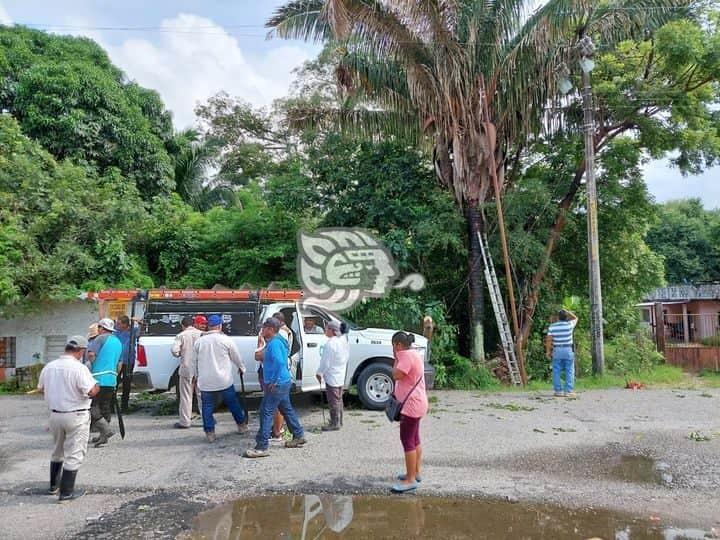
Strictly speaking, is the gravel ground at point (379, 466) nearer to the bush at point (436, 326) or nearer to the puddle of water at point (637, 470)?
the puddle of water at point (637, 470)

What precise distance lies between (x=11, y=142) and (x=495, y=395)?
1391 cm

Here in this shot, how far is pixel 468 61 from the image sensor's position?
13.7 m

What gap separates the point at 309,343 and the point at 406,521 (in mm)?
4829

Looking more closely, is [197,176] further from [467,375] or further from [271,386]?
[271,386]

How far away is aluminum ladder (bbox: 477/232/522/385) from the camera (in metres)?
13.6

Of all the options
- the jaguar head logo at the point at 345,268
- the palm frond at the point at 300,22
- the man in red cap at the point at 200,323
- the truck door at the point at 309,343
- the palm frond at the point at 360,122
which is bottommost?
the truck door at the point at 309,343

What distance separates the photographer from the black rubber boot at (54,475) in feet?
19.2

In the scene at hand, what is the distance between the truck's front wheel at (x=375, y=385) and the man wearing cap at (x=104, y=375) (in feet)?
13.1

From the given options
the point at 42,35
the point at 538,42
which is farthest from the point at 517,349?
the point at 42,35

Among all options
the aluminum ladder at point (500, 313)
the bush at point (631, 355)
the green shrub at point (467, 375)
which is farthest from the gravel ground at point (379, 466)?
the bush at point (631, 355)

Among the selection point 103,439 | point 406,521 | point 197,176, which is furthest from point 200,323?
point 197,176

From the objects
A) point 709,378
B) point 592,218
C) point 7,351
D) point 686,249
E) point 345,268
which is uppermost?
point 686,249

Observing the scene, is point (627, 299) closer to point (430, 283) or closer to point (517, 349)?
point (517, 349)

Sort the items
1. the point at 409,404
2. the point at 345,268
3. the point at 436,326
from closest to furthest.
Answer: the point at 409,404, the point at 436,326, the point at 345,268
